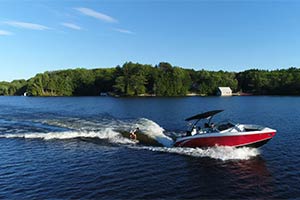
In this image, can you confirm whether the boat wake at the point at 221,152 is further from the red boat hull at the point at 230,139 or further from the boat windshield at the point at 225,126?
the boat windshield at the point at 225,126

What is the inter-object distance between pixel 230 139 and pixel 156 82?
128108mm

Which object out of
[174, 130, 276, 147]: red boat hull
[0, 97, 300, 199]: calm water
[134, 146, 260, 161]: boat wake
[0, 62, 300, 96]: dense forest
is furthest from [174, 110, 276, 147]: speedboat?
[0, 62, 300, 96]: dense forest

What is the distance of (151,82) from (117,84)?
18.7 meters

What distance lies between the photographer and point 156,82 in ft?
497

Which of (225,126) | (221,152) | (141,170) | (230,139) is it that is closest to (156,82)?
(225,126)

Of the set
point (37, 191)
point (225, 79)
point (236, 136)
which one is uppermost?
point (225, 79)

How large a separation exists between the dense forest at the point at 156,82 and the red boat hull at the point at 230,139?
125 metres

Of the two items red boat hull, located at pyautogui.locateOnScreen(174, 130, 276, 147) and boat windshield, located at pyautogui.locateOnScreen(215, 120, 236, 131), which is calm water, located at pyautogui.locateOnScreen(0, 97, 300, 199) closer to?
red boat hull, located at pyautogui.locateOnScreen(174, 130, 276, 147)

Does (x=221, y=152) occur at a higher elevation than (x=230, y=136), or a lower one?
lower

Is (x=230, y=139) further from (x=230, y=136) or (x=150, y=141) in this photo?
(x=150, y=141)

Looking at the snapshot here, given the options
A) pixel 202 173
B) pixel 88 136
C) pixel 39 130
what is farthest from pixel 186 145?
pixel 39 130

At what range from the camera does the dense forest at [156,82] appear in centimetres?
15238

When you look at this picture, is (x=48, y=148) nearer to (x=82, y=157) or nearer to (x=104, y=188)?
(x=82, y=157)

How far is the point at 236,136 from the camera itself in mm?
23953
